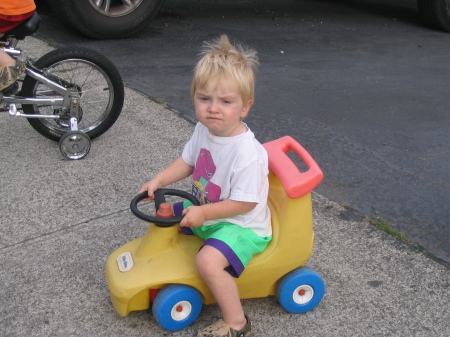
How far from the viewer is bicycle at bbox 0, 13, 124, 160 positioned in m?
3.62

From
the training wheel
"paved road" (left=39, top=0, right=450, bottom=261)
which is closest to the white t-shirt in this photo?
"paved road" (left=39, top=0, right=450, bottom=261)

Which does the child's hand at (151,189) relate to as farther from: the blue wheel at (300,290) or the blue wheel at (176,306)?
the blue wheel at (300,290)

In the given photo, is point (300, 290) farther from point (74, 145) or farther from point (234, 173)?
point (74, 145)

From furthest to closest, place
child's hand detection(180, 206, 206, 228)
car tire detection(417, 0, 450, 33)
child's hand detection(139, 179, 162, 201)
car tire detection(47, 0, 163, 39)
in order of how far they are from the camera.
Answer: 1. car tire detection(417, 0, 450, 33)
2. car tire detection(47, 0, 163, 39)
3. child's hand detection(139, 179, 162, 201)
4. child's hand detection(180, 206, 206, 228)

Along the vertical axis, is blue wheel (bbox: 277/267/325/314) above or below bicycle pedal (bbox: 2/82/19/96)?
below

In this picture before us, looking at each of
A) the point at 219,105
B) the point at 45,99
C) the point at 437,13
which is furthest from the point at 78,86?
the point at 437,13

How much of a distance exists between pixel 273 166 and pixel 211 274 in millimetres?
540

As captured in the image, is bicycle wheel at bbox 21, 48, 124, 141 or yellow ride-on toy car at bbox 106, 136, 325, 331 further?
bicycle wheel at bbox 21, 48, 124, 141

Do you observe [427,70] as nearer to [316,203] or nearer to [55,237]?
[316,203]

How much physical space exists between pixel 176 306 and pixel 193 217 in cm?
38

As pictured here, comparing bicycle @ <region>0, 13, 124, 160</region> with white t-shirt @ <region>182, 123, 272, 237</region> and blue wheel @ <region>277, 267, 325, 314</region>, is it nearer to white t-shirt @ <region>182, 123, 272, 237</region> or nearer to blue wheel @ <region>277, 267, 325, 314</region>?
white t-shirt @ <region>182, 123, 272, 237</region>

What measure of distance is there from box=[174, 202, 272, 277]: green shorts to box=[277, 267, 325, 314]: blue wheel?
0.59ft

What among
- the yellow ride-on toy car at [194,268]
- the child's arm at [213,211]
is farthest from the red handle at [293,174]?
the child's arm at [213,211]

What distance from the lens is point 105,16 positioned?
5859 millimetres
